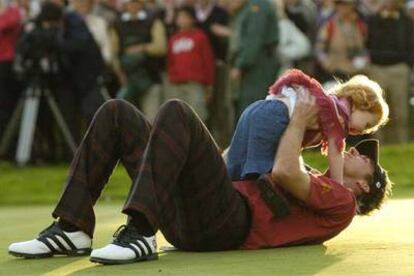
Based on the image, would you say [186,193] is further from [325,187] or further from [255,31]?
[255,31]

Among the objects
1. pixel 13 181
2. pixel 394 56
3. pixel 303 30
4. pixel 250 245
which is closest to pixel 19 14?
pixel 13 181

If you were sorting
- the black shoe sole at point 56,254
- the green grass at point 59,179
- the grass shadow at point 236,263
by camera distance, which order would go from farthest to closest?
the green grass at point 59,179
the black shoe sole at point 56,254
the grass shadow at point 236,263

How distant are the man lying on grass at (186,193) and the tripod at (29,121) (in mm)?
9664

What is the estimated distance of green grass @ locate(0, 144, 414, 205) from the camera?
14.4m

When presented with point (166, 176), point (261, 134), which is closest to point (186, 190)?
point (166, 176)

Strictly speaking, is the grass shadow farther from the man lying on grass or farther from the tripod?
the tripod

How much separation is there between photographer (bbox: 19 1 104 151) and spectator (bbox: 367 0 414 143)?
339 cm

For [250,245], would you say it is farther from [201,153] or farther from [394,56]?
[394,56]

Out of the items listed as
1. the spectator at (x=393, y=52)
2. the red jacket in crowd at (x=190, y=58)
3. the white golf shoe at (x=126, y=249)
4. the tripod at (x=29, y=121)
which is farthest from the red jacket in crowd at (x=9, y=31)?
the white golf shoe at (x=126, y=249)

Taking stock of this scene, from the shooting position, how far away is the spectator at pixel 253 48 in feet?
52.2

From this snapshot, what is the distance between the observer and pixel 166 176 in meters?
6.58

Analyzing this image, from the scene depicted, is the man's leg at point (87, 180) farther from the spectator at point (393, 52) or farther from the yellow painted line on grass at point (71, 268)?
the spectator at point (393, 52)

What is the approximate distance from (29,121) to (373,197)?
9.97 meters

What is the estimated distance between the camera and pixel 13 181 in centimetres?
1559
